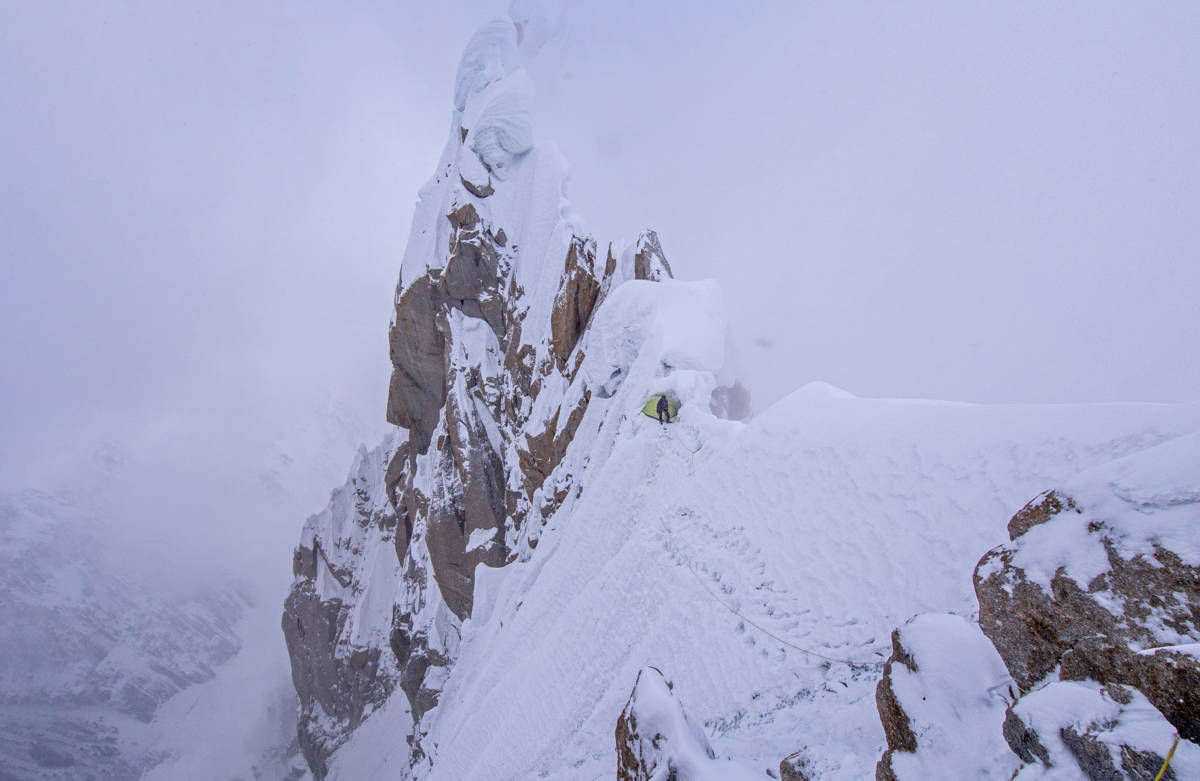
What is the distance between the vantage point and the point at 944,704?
3.83 metres

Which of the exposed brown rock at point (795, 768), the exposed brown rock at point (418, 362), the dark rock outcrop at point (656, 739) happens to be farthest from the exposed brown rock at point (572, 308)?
the exposed brown rock at point (795, 768)

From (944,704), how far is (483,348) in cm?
3333

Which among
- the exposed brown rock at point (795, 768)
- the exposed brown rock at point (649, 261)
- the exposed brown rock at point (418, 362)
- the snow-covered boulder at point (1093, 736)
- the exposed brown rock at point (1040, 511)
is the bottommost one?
the snow-covered boulder at point (1093, 736)

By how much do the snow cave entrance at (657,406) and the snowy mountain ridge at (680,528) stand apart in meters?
0.25

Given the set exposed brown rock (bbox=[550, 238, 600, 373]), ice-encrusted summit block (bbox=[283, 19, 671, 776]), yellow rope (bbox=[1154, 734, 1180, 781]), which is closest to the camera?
yellow rope (bbox=[1154, 734, 1180, 781])

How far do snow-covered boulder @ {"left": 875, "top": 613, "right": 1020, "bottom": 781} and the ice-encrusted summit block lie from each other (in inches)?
704

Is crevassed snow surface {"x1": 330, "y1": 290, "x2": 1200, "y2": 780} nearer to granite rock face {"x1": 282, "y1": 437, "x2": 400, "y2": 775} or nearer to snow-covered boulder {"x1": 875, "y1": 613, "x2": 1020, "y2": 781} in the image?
snow-covered boulder {"x1": 875, "y1": 613, "x2": 1020, "y2": 781}

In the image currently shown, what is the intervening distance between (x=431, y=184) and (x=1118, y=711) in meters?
43.5

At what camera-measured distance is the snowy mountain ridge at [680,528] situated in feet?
16.0

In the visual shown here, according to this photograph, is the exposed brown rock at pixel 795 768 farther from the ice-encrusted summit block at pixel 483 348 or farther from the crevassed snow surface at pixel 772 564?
the ice-encrusted summit block at pixel 483 348

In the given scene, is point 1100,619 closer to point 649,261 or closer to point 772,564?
point 772,564

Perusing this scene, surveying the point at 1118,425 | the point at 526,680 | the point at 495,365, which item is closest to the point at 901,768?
the point at 1118,425

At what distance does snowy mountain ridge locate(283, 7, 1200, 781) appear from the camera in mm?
4883

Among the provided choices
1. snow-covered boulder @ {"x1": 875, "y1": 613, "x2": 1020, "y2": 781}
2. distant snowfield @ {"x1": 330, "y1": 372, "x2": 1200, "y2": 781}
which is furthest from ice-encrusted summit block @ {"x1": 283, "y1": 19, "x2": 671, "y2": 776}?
snow-covered boulder @ {"x1": 875, "y1": 613, "x2": 1020, "y2": 781}
